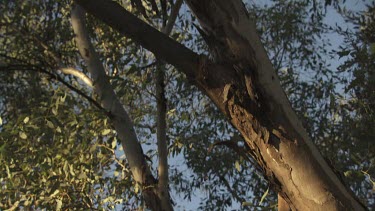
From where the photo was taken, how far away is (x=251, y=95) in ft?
9.88

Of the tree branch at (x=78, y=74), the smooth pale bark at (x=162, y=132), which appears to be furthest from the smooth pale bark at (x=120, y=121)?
the tree branch at (x=78, y=74)

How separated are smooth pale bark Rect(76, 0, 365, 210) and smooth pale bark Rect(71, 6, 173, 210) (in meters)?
3.11

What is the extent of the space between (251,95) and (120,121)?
3.92 metres

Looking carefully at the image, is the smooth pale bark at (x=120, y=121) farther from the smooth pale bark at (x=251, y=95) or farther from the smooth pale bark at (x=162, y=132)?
the smooth pale bark at (x=251, y=95)

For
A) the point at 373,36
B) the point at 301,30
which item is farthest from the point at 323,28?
the point at 373,36

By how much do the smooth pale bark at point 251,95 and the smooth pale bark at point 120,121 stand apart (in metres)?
3.11

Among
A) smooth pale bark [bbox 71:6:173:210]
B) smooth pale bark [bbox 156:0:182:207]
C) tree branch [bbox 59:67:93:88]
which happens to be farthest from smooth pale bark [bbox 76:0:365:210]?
tree branch [bbox 59:67:93:88]

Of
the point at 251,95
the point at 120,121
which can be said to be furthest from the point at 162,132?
the point at 251,95

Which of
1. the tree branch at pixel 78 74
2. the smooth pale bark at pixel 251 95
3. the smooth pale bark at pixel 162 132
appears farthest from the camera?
the tree branch at pixel 78 74

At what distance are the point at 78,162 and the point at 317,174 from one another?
418cm

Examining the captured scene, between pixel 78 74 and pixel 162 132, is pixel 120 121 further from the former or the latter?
pixel 78 74

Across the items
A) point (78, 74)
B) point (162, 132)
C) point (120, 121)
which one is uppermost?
point (78, 74)

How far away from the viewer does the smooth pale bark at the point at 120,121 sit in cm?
613

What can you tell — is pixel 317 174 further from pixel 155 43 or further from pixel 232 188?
pixel 232 188
